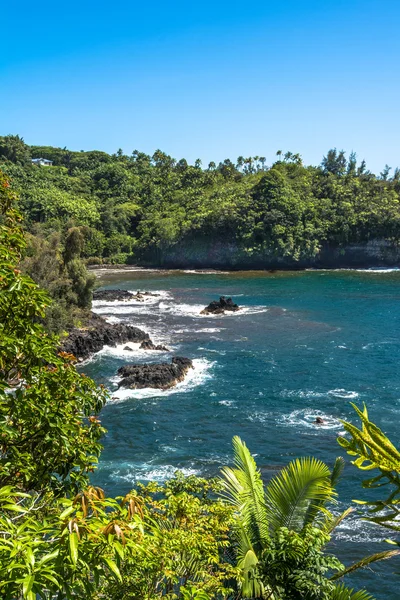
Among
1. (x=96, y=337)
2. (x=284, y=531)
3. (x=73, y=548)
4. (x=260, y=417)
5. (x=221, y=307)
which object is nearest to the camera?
(x=73, y=548)

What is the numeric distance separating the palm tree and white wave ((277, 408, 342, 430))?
16991mm

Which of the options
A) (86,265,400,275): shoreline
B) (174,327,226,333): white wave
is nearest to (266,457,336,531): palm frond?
(174,327,226,333): white wave

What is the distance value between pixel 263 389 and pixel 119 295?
38610mm

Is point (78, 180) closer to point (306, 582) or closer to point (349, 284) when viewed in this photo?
point (349, 284)

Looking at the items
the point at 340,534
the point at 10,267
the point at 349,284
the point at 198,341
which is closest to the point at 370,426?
the point at 10,267

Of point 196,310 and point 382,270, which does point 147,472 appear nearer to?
point 196,310

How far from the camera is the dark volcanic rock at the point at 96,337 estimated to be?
41.6 m

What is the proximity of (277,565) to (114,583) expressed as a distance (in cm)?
397

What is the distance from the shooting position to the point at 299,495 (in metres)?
11.1

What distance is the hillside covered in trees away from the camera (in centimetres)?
9844

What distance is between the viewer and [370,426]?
5.24 m

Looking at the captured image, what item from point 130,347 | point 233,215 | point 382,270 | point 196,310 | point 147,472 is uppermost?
point 233,215

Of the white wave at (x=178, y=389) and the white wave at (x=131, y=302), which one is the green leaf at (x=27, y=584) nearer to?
the white wave at (x=178, y=389)

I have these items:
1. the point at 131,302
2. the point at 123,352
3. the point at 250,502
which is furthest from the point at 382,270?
the point at 250,502
